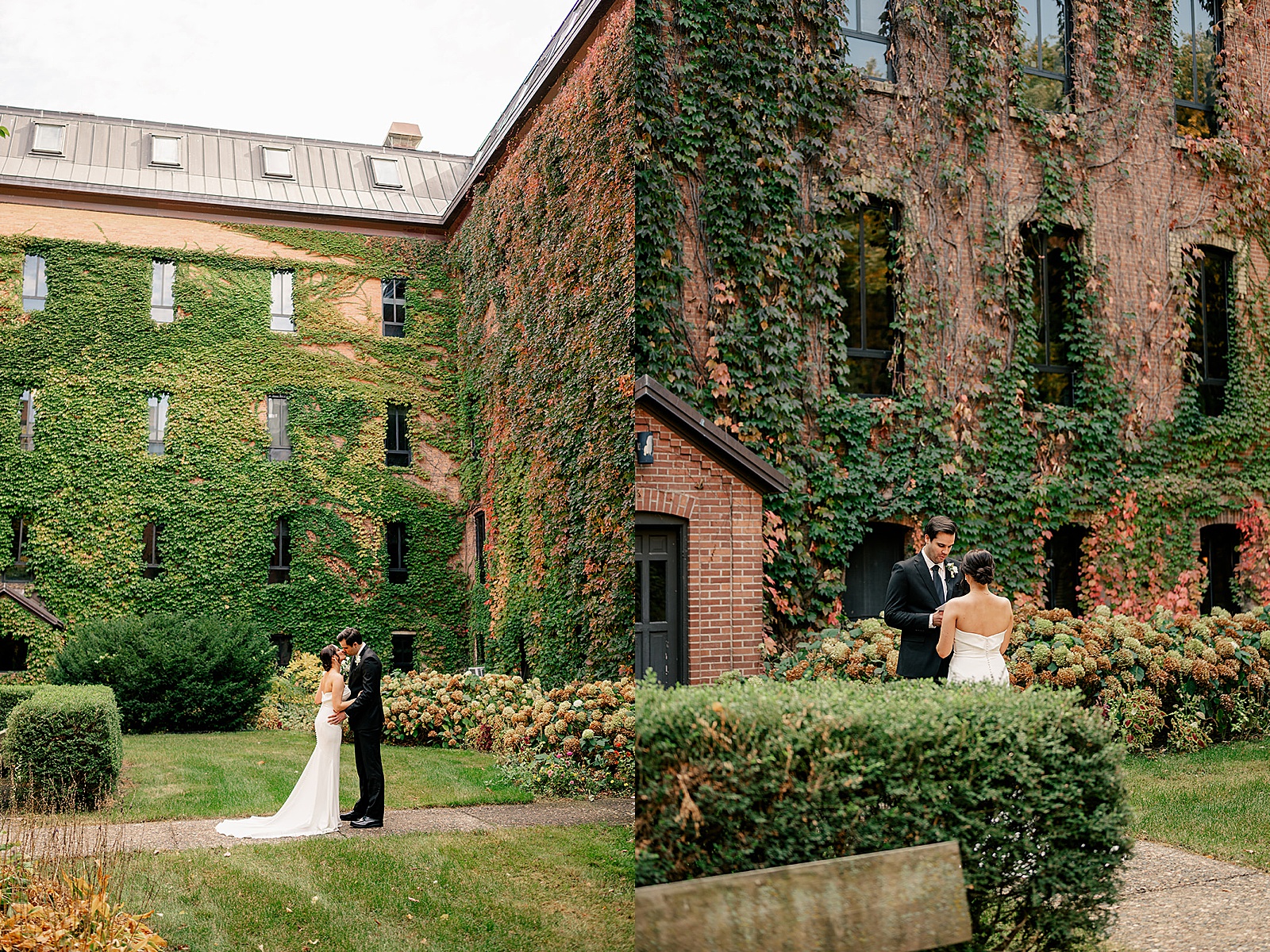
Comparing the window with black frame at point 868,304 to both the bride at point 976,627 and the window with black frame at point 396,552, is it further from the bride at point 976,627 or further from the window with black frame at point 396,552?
the window with black frame at point 396,552

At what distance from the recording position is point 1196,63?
305cm

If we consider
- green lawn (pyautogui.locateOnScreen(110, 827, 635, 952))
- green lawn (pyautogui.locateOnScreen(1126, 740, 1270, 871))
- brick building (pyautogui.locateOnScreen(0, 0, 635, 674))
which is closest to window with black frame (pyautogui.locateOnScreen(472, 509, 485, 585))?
brick building (pyautogui.locateOnScreen(0, 0, 635, 674))

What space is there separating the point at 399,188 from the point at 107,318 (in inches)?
36.4

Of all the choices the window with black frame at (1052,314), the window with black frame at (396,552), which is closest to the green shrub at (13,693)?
the window with black frame at (396,552)

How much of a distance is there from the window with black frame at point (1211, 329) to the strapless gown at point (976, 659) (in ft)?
3.99

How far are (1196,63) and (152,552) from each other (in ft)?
11.9

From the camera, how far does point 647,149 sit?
2.19 metres

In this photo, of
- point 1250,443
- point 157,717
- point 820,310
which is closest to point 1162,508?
point 1250,443

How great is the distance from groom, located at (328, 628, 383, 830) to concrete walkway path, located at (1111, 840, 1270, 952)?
6.87 feet

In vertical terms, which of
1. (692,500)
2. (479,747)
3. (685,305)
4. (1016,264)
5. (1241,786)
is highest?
(1016,264)

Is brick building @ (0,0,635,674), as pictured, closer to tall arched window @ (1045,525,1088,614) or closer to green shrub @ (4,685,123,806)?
green shrub @ (4,685,123,806)

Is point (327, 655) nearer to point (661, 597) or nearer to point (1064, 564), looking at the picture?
point (661, 597)

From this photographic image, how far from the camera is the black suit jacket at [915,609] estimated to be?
2230 mm

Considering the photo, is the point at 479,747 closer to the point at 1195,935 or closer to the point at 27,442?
the point at 27,442
